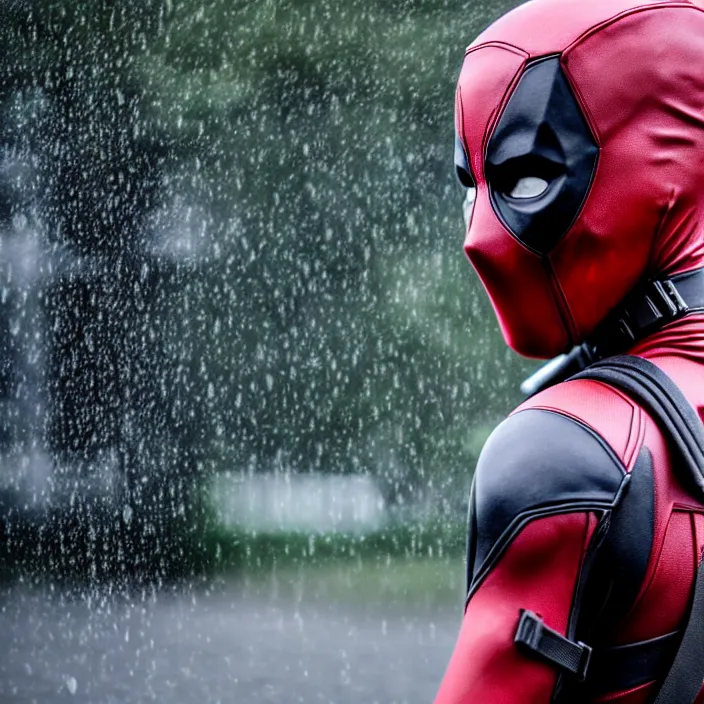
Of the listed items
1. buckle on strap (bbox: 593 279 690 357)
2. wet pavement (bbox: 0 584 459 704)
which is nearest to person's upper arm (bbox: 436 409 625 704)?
buckle on strap (bbox: 593 279 690 357)

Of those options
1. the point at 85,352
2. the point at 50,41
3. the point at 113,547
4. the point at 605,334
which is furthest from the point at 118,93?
the point at 605,334

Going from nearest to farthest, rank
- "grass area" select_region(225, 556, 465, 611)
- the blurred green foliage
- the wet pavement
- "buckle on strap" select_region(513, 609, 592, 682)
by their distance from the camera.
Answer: "buckle on strap" select_region(513, 609, 592, 682), the wet pavement, "grass area" select_region(225, 556, 465, 611), the blurred green foliage

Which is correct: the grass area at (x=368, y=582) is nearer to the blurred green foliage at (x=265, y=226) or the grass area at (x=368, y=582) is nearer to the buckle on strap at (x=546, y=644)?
the blurred green foliage at (x=265, y=226)

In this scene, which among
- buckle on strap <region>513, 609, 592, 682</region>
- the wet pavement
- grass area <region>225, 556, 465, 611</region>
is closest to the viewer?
buckle on strap <region>513, 609, 592, 682</region>

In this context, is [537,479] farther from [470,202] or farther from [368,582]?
[368,582]

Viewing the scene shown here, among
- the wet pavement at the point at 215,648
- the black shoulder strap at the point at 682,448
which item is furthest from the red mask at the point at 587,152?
the wet pavement at the point at 215,648

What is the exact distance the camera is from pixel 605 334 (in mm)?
1017

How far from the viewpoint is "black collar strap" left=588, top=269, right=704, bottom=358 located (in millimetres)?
983

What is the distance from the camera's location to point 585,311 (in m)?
0.99

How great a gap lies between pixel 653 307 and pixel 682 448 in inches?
6.2

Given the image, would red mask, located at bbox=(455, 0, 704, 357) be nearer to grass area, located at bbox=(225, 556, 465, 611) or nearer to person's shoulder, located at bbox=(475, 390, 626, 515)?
person's shoulder, located at bbox=(475, 390, 626, 515)

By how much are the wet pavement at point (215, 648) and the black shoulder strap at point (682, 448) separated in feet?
13.7

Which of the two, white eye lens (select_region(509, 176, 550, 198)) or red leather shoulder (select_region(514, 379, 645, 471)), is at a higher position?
white eye lens (select_region(509, 176, 550, 198))

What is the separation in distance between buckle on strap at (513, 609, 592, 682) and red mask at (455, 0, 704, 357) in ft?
0.97
